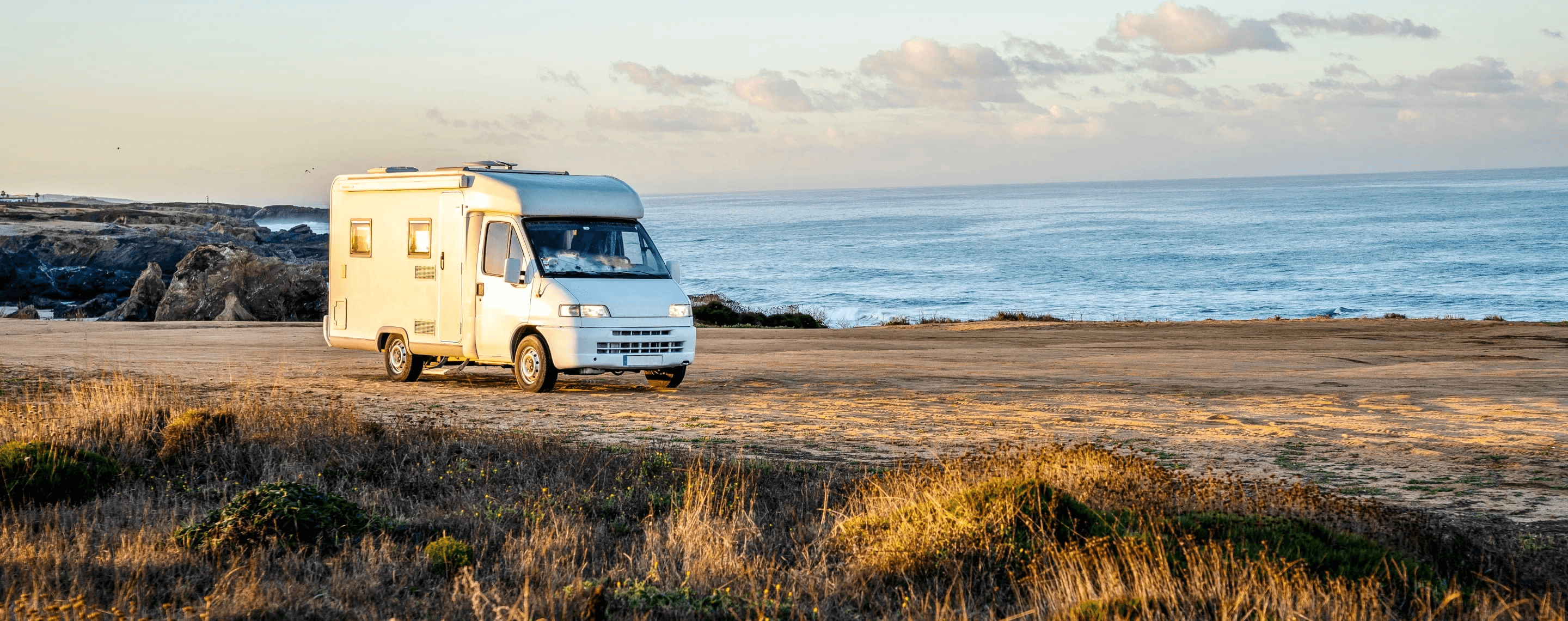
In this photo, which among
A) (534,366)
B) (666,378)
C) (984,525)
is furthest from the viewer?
(666,378)

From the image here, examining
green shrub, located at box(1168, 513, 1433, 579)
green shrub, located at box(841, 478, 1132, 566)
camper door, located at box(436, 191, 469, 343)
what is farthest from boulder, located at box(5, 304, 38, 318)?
green shrub, located at box(1168, 513, 1433, 579)

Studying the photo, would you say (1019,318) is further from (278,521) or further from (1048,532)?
(278,521)

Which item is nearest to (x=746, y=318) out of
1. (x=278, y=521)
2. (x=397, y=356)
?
(x=397, y=356)

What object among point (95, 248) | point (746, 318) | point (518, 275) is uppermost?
point (95, 248)

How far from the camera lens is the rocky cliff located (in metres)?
32.4

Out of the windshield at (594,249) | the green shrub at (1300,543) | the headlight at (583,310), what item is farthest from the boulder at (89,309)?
the green shrub at (1300,543)

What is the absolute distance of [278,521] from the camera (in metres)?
7.19

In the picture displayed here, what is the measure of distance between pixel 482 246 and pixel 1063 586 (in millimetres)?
10421

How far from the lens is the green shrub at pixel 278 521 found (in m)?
7.03

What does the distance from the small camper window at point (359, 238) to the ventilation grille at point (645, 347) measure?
413cm

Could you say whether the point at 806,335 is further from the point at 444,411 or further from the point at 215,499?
the point at 215,499

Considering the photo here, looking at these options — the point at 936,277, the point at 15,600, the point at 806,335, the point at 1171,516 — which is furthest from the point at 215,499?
the point at 936,277

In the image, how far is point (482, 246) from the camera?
14852 mm

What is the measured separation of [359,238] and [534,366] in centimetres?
341
